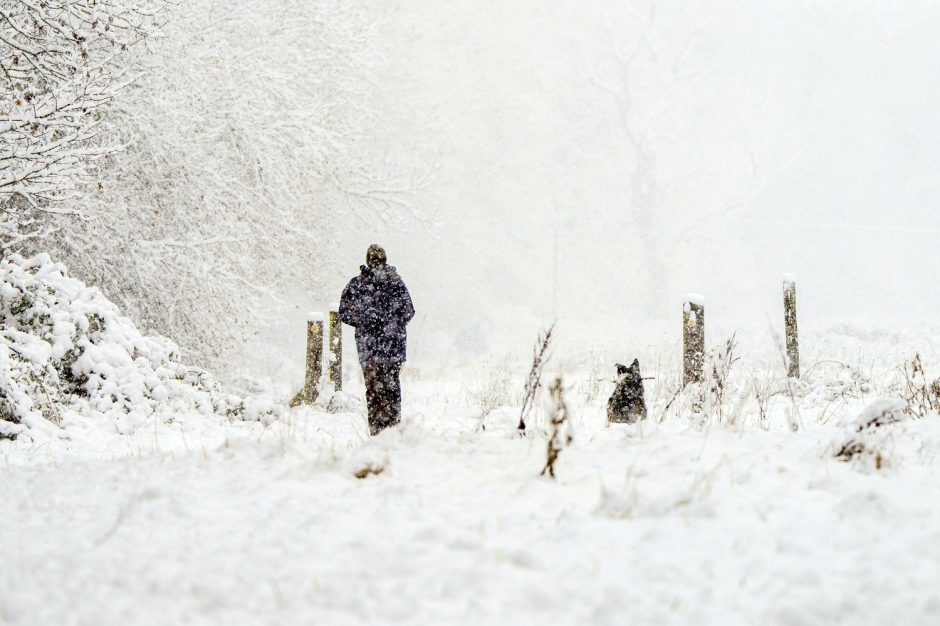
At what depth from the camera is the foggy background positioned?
3862cm

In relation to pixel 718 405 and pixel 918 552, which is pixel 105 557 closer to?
pixel 918 552

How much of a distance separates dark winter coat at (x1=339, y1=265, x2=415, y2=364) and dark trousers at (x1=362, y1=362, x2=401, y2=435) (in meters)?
0.08

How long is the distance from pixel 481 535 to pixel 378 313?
434 centimetres

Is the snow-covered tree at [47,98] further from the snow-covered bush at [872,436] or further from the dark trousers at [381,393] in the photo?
the snow-covered bush at [872,436]

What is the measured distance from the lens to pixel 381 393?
6945 millimetres

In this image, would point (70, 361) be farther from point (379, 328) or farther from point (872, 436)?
point (872, 436)

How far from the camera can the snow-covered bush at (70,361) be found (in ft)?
24.2

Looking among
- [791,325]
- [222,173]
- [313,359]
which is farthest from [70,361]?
[791,325]

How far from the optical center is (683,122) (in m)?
52.7

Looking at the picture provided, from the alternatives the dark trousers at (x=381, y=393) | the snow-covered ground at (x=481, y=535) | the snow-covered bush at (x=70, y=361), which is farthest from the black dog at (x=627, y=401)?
the snow-covered bush at (x=70, y=361)

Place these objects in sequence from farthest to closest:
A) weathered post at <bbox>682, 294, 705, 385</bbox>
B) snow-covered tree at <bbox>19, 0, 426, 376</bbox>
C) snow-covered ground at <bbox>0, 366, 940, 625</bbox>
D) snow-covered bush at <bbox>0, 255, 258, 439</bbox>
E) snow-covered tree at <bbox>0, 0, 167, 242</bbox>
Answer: snow-covered tree at <bbox>19, 0, 426, 376</bbox>, weathered post at <bbox>682, 294, 705, 385</bbox>, snow-covered bush at <bbox>0, 255, 258, 439</bbox>, snow-covered tree at <bbox>0, 0, 167, 242</bbox>, snow-covered ground at <bbox>0, 366, 940, 625</bbox>

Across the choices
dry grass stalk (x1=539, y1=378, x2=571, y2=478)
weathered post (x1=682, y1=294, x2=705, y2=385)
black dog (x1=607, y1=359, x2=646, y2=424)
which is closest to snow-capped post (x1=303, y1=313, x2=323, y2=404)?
weathered post (x1=682, y1=294, x2=705, y2=385)

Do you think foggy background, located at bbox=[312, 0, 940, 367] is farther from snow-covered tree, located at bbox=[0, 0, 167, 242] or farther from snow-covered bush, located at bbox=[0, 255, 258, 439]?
snow-covered tree, located at bbox=[0, 0, 167, 242]

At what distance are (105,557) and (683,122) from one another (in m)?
54.3
